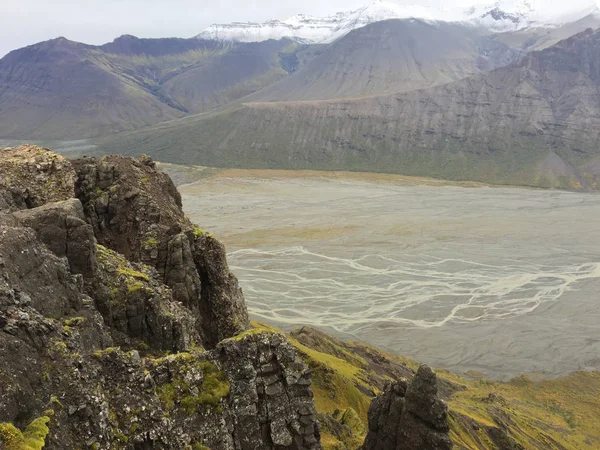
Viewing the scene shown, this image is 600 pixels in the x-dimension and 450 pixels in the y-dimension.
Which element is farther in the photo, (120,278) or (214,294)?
(214,294)

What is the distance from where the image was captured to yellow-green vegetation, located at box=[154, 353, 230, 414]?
11500mm

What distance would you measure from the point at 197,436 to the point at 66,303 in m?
4.42

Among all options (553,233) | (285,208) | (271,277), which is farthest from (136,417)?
(285,208)

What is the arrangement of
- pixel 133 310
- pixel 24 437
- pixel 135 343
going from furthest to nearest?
pixel 133 310, pixel 135 343, pixel 24 437

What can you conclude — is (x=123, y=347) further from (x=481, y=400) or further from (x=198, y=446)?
(x=481, y=400)

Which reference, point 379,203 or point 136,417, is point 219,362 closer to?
point 136,417

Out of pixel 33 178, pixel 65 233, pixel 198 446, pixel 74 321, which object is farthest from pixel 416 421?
pixel 33 178

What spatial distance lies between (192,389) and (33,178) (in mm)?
11471

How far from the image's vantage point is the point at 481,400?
3716 centimetres

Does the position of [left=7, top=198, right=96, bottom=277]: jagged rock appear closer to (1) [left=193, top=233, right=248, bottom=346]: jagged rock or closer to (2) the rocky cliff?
(2) the rocky cliff

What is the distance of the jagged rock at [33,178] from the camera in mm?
17125

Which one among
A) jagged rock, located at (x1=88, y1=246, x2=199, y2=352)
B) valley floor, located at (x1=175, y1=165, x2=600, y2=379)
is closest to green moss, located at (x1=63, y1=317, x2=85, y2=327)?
jagged rock, located at (x1=88, y1=246, x2=199, y2=352)

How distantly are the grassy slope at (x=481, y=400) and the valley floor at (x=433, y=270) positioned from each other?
4.34 m

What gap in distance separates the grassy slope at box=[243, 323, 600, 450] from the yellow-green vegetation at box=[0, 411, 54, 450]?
12.7 m
